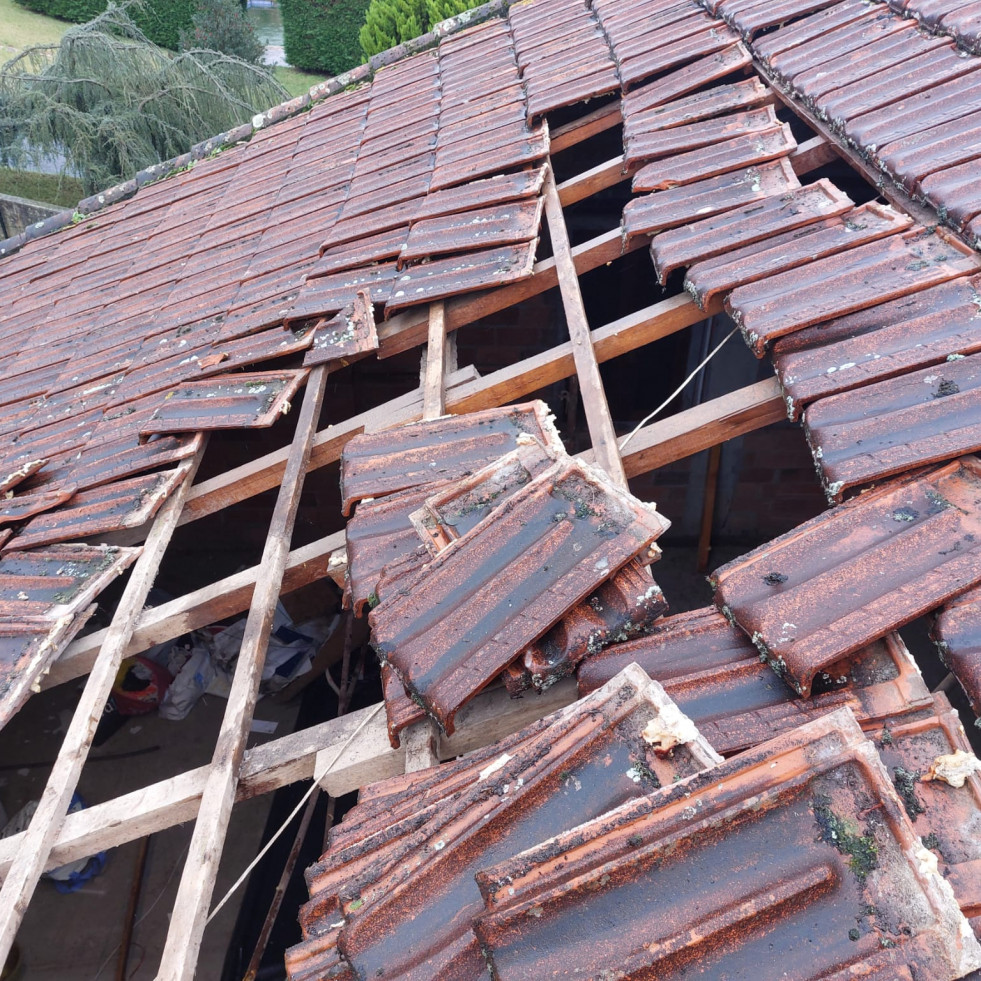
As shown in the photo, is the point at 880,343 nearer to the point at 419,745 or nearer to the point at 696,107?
the point at 419,745

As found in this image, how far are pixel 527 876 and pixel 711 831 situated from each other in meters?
0.31

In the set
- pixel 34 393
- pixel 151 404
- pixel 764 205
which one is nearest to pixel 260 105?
pixel 34 393

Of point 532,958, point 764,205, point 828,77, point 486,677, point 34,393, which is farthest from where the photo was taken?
point 34,393

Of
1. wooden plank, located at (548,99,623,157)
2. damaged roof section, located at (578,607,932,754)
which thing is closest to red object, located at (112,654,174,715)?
wooden plank, located at (548,99,623,157)

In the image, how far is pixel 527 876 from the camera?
1.20 metres

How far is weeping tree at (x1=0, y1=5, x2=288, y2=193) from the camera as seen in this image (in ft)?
36.7

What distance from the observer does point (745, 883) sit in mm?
1179

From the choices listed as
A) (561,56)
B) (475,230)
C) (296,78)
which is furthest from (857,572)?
(296,78)

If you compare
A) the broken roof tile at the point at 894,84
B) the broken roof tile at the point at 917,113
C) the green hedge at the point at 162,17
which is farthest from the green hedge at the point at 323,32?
the broken roof tile at the point at 917,113

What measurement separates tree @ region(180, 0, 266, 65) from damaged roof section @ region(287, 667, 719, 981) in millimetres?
21709

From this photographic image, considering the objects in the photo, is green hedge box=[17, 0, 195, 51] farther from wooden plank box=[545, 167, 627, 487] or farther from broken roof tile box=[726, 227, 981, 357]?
broken roof tile box=[726, 227, 981, 357]

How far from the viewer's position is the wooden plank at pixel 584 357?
2307 mm

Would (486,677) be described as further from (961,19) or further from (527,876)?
(961,19)

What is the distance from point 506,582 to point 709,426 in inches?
39.4
